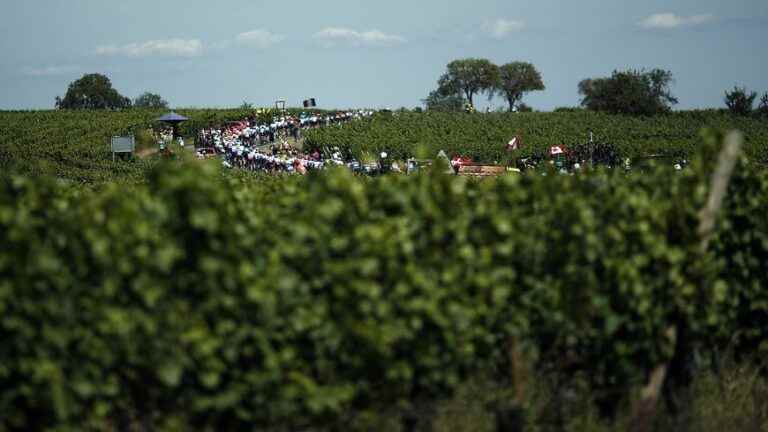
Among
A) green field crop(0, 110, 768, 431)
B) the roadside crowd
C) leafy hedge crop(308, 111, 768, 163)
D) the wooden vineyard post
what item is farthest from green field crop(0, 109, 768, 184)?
the wooden vineyard post

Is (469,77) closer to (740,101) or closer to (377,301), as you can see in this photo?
(740,101)

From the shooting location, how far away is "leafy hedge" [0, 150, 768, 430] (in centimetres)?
545

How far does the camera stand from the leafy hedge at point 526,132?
2790 inches

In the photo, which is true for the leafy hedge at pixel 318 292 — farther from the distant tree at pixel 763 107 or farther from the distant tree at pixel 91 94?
the distant tree at pixel 91 94

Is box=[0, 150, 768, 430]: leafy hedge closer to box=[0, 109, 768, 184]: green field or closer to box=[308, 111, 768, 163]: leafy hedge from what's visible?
box=[0, 109, 768, 184]: green field

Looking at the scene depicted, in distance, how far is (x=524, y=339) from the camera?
6730 millimetres

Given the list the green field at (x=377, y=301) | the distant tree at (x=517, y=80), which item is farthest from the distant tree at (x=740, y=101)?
the green field at (x=377, y=301)

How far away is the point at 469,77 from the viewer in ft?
569

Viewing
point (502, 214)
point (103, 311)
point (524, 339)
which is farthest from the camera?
point (524, 339)

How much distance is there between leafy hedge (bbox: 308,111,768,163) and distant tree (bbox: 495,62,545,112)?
5970 centimetres

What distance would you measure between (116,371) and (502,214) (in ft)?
8.26

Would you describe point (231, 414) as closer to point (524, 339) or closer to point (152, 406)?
point (152, 406)

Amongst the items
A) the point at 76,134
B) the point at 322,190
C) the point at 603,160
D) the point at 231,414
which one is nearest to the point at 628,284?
the point at 322,190

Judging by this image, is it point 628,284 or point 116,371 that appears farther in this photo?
point 628,284
